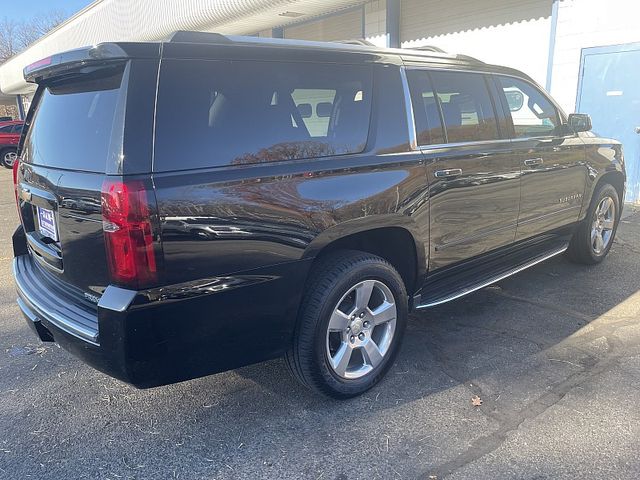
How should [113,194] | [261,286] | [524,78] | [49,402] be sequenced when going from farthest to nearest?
[524,78] → [49,402] → [261,286] → [113,194]

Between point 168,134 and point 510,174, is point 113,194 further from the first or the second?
point 510,174

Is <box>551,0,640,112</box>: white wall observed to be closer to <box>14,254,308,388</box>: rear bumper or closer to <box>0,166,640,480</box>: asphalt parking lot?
<box>0,166,640,480</box>: asphalt parking lot

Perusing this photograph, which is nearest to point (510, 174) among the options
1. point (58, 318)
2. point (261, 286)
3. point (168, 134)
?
point (261, 286)

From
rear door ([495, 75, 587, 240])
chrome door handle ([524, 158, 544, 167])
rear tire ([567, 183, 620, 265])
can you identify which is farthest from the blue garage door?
chrome door handle ([524, 158, 544, 167])

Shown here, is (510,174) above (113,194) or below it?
below

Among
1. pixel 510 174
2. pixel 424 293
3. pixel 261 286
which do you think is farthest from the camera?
pixel 510 174

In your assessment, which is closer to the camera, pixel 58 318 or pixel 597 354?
pixel 58 318

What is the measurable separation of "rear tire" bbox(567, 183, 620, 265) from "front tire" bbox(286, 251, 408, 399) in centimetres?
282

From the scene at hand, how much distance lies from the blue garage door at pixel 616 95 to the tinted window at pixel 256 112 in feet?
22.3

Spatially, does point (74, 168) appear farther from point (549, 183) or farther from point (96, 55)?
point (549, 183)

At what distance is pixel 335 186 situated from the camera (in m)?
2.71

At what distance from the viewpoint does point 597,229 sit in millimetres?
5246

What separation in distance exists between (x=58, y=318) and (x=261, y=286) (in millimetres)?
1031

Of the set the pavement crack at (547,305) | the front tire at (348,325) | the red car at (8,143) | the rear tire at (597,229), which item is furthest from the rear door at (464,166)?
the red car at (8,143)
